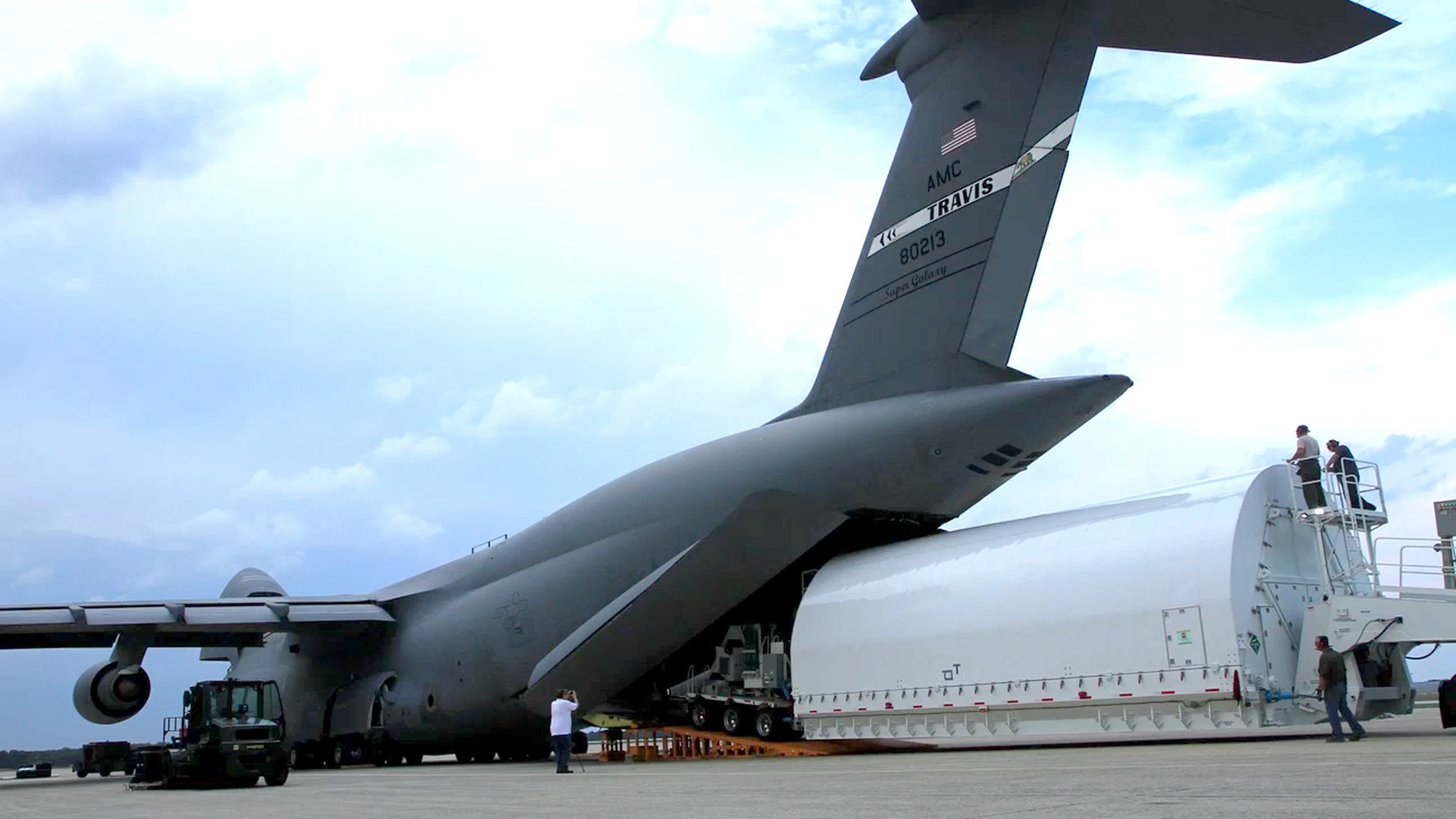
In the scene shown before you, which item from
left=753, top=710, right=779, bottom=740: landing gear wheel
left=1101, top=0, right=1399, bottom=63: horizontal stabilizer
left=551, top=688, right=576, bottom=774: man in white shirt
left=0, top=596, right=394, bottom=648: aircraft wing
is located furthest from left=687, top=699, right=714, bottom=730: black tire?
left=1101, top=0, right=1399, bottom=63: horizontal stabilizer

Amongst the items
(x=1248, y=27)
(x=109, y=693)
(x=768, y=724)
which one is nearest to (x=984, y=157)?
(x=1248, y=27)

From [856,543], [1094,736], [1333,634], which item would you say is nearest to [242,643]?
[856,543]

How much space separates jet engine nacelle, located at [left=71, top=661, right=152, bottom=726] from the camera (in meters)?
20.4

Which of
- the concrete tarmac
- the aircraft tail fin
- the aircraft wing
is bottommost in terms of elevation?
the concrete tarmac

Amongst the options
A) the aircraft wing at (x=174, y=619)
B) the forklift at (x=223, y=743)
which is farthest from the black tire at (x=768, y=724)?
the aircraft wing at (x=174, y=619)

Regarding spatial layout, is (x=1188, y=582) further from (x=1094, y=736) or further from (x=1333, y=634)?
(x=1094, y=736)

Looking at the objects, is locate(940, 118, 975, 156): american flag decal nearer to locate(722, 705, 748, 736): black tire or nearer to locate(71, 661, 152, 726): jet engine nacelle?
locate(722, 705, 748, 736): black tire

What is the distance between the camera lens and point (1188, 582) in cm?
1109

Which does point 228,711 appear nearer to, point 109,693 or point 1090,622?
point 109,693

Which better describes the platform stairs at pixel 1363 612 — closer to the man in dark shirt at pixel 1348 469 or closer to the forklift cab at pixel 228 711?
the man in dark shirt at pixel 1348 469

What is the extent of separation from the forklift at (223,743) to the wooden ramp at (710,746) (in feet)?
14.4

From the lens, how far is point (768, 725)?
51.0ft

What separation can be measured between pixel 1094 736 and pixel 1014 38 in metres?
8.84

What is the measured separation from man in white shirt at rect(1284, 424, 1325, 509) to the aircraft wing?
49.3ft
